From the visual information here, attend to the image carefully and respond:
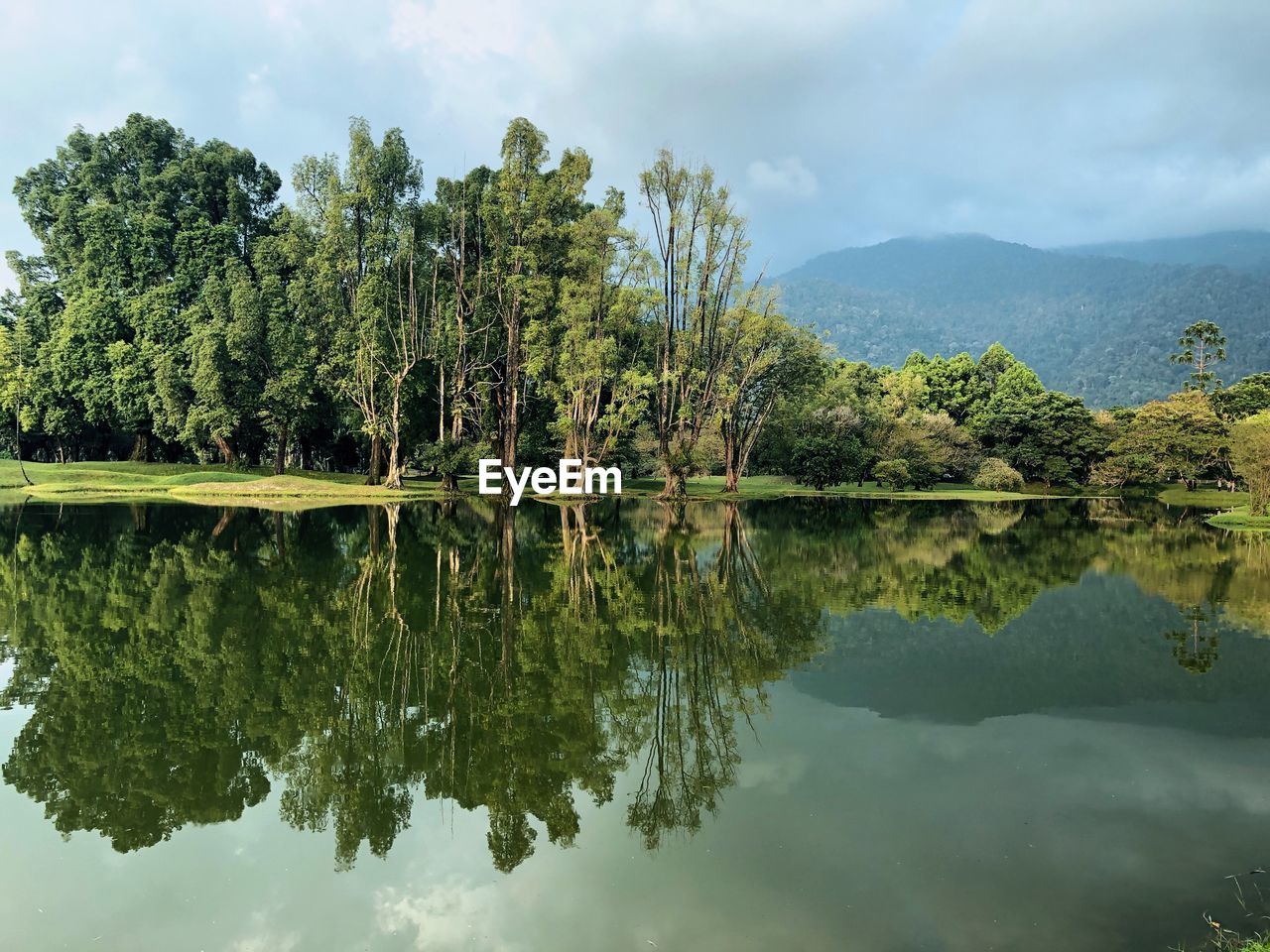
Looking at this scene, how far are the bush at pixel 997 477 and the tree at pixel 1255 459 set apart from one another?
2666 centimetres

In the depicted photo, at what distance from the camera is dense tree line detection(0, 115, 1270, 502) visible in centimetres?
4306

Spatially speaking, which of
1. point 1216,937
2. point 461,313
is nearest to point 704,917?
point 1216,937

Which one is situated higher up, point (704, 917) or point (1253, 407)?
point (1253, 407)

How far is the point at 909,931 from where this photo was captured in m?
4.55

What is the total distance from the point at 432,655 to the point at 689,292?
3864 centimetres

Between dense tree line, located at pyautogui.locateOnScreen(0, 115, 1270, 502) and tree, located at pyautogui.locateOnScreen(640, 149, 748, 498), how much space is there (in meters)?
0.14

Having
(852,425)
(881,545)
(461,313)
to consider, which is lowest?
(881,545)

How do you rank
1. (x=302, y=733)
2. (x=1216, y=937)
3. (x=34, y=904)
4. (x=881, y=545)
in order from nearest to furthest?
1. (x=1216, y=937)
2. (x=34, y=904)
3. (x=302, y=733)
4. (x=881, y=545)

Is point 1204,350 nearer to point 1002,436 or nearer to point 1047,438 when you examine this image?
point 1047,438

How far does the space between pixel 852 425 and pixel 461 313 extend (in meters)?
31.9

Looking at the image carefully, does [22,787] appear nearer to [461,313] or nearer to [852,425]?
[461,313]

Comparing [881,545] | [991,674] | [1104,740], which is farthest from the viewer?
[881,545]

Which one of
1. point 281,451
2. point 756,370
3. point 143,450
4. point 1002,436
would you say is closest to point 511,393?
point 281,451

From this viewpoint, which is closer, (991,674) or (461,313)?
(991,674)
